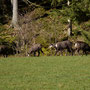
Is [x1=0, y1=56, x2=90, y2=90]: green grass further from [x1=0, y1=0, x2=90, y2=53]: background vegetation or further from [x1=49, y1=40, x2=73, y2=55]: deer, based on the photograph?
[x1=0, y1=0, x2=90, y2=53]: background vegetation

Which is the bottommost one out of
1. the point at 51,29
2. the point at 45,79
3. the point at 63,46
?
the point at 45,79

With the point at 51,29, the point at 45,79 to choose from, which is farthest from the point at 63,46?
the point at 45,79

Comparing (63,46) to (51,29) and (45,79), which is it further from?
(45,79)

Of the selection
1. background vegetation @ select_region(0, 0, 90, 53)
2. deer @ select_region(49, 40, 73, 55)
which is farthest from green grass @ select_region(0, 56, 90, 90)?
background vegetation @ select_region(0, 0, 90, 53)

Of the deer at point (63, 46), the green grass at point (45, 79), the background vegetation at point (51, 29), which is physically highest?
the background vegetation at point (51, 29)

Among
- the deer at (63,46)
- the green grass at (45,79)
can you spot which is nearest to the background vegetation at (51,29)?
the deer at (63,46)

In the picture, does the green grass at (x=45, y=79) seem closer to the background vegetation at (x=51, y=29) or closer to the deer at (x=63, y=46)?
the deer at (x=63, y=46)

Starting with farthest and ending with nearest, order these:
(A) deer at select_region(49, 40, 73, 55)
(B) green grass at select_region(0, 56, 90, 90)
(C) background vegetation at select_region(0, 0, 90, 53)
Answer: (C) background vegetation at select_region(0, 0, 90, 53) → (A) deer at select_region(49, 40, 73, 55) → (B) green grass at select_region(0, 56, 90, 90)

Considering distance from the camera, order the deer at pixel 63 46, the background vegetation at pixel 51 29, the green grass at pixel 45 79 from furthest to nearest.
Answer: the background vegetation at pixel 51 29 → the deer at pixel 63 46 → the green grass at pixel 45 79

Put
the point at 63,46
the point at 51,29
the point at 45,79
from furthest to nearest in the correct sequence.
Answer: the point at 51,29 → the point at 63,46 → the point at 45,79

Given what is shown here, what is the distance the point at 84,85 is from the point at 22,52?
62.8 feet

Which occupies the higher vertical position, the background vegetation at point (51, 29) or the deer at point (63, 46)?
the background vegetation at point (51, 29)

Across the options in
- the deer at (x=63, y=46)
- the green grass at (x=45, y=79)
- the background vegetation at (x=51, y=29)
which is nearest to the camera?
the green grass at (x=45, y=79)

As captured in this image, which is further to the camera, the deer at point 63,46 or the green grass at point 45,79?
the deer at point 63,46
